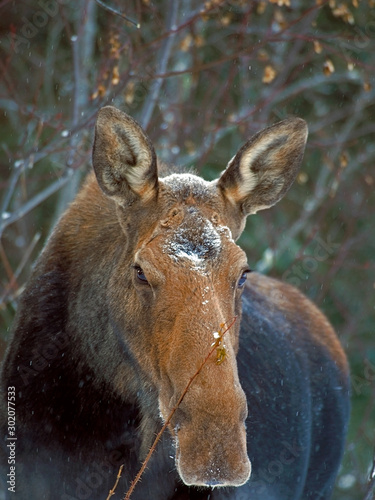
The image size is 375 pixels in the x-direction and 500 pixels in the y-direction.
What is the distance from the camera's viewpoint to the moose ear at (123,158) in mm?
4672

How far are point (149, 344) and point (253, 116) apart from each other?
20.6 feet

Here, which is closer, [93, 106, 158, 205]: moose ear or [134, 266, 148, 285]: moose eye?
[134, 266, 148, 285]: moose eye

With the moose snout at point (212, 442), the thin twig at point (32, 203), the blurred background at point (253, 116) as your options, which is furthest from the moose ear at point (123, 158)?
the blurred background at point (253, 116)

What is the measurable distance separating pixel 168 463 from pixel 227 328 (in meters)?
1.32

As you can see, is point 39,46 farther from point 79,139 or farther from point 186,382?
point 186,382

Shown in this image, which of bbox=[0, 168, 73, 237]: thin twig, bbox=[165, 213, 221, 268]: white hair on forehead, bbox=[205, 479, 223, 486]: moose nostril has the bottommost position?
bbox=[0, 168, 73, 237]: thin twig

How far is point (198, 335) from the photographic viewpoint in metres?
3.88

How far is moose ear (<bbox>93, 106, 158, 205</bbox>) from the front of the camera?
4.67 m

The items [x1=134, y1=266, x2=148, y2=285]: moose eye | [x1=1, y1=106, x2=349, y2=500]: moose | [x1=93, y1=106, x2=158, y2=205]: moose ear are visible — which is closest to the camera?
[x1=1, y1=106, x2=349, y2=500]: moose

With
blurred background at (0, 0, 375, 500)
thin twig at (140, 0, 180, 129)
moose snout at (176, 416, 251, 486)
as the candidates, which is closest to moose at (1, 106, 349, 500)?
moose snout at (176, 416, 251, 486)

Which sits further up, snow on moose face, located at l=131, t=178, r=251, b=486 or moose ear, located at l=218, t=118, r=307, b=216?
moose ear, located at l=218, t=118, r=307, b=216

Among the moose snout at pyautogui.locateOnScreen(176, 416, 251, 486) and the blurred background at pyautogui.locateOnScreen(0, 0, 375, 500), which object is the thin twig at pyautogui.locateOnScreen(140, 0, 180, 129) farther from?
the moose snout at pyautogui.locateOnScreen(176, 416, 251, 486)

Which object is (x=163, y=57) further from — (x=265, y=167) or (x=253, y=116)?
(x=265, y=167)

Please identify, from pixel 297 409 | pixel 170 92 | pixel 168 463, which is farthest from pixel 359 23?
pixel 168 463
